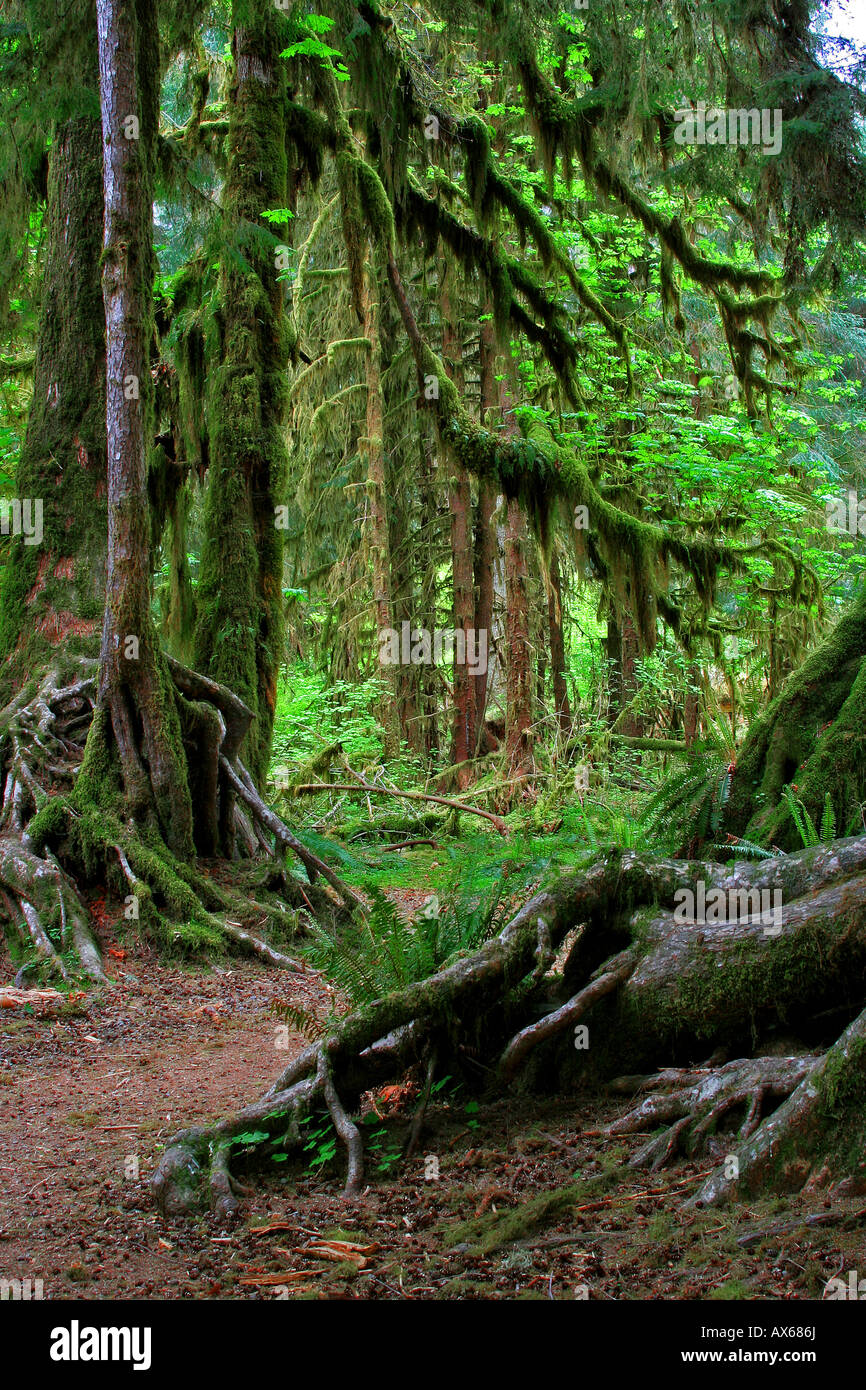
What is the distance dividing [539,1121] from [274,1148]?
100 centimetres

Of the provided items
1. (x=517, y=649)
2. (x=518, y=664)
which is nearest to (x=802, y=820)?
(x=518, y=664)

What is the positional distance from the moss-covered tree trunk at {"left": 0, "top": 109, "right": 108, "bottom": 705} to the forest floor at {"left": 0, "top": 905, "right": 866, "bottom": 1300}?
4.10m

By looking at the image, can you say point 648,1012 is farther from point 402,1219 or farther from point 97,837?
point 97,837

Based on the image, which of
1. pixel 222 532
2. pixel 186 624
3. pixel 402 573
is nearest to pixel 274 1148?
pixel 222 532

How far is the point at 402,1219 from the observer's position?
3.09 metres

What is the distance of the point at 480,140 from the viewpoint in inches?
412

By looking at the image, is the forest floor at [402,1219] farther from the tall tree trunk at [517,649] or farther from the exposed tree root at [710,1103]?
the tall tree trunk at [517,649]

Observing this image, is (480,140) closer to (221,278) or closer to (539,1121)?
(221,278)

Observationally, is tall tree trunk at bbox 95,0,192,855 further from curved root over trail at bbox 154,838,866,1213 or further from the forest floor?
curved root over trail at bbox 154,838,866,1213

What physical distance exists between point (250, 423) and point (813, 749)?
5961 mm

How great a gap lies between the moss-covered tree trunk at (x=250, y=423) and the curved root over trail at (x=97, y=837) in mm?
758

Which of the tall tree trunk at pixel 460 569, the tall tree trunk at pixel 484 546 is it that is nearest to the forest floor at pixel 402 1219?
the tall tree trunk at pixel 460 569

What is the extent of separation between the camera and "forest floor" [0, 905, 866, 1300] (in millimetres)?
2527

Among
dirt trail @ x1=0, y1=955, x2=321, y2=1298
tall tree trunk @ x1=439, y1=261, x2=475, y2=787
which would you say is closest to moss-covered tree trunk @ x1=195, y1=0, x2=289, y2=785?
dirt trail @ x1=0, y1=955, x2=321, y2=1298
